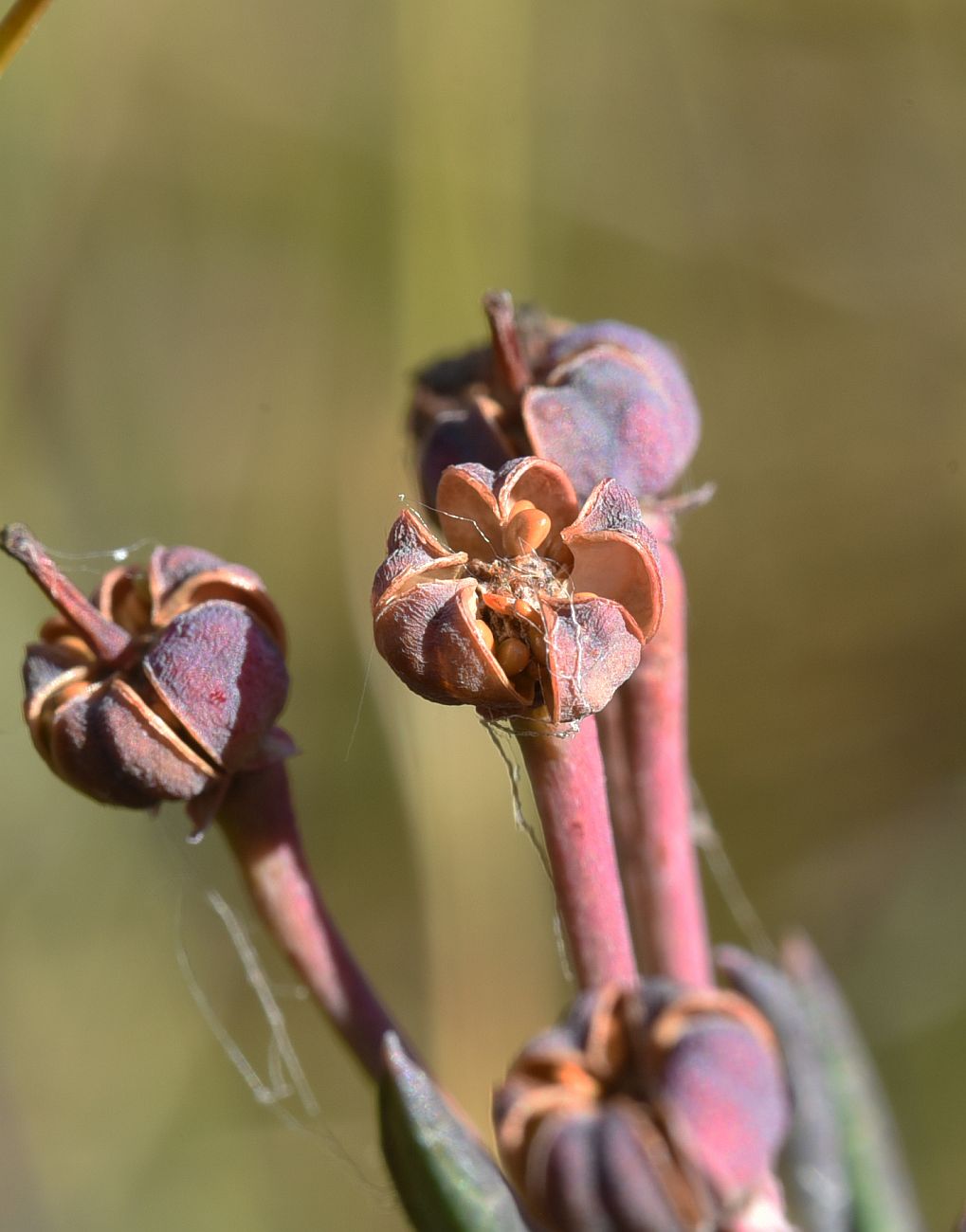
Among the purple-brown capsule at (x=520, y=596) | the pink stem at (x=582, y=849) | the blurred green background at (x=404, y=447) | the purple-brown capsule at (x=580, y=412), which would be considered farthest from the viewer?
the blurred green background at (x=404, y=447)

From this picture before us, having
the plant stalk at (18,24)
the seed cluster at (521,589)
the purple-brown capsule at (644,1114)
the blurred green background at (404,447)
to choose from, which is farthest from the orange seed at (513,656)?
the blurred green background at (404,447)

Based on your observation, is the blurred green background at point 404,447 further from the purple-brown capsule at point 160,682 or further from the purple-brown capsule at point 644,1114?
the purple-brown capsule at point 644,1114

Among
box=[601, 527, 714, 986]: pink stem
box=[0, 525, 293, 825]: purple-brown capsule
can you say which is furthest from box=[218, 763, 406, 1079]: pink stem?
box=[601, 527, 714, 986]: pink stem

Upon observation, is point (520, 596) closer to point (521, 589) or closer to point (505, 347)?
point (521, 589)

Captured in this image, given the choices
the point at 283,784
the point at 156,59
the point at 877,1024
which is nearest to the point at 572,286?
the point at 156,59

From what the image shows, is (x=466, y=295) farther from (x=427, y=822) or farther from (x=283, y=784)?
(x=283, y=784)
